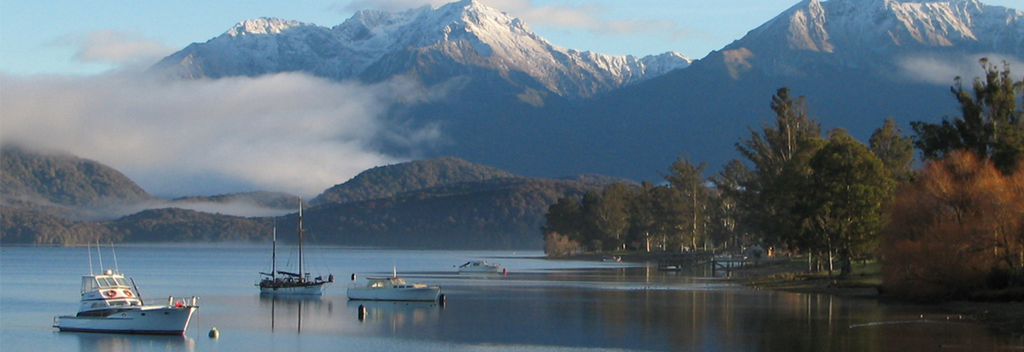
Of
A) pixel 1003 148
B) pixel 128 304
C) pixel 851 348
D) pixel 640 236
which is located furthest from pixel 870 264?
pixel 640 236

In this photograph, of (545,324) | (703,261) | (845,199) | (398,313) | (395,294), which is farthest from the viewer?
(703,261)

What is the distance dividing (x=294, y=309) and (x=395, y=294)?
28.7ft

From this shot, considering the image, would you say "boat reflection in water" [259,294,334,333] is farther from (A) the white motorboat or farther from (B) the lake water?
(A) the white motorboat

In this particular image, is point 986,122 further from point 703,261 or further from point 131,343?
point 703,261

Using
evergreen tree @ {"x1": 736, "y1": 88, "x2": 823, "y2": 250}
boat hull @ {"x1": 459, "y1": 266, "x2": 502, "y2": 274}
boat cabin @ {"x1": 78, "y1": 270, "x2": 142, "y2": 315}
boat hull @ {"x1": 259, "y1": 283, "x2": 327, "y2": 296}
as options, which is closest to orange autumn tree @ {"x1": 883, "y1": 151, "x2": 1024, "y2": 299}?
evergreen tree @ {"x1": 736, "y1": 88, "x2": 823, "y2": 250}

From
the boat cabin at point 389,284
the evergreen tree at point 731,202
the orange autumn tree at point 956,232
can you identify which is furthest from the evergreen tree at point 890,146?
the boat cabin at point 389,284

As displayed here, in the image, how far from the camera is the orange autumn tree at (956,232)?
6612 centimetres

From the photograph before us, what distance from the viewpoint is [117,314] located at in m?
60.9

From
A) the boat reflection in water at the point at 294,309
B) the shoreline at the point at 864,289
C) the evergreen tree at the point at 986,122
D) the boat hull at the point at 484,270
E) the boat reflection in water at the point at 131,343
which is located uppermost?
the evergreen tree at the point at 986,122

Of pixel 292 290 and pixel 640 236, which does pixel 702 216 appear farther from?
pixel 292 290

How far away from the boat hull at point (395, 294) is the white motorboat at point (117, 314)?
24058mm

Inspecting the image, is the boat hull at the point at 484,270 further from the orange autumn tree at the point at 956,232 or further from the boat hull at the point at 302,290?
the orange autumn tree at the point at 956,232

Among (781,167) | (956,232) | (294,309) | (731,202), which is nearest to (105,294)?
(294,309)

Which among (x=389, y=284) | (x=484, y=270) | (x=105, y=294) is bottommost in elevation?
(x=484, y=270)
